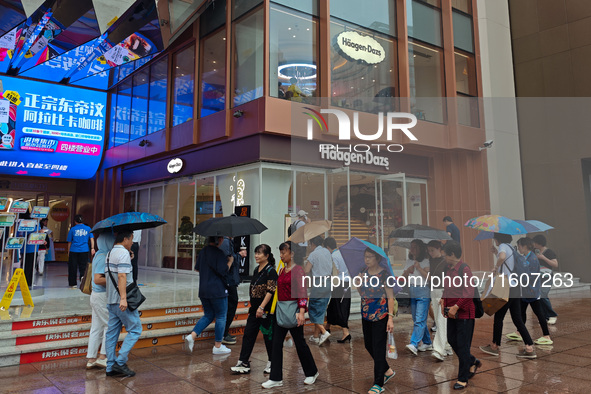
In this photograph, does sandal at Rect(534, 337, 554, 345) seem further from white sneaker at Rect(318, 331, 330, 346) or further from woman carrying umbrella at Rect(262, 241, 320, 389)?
woman carrying umbrella at Rect(262, 241, 320, 389)

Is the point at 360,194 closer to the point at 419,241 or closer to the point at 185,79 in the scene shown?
the point at 419,241

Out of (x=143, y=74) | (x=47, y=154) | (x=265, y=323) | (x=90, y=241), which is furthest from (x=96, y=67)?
(x=265, y=323)

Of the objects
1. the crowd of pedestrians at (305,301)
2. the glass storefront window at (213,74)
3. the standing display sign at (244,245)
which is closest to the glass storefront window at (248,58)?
the glass storefront window at (213,74)

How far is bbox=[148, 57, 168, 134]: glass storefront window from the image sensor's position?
14.9m

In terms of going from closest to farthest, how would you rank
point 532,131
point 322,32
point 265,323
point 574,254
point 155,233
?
point 265,323, point 532,131, point 322,32, point 574,254, point 155,233

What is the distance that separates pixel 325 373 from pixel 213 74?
10063mm

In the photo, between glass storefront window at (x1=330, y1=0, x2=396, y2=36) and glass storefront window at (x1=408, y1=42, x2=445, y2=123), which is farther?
glass storefront window at (x1=408, y1=42, x2=445, y2=123)

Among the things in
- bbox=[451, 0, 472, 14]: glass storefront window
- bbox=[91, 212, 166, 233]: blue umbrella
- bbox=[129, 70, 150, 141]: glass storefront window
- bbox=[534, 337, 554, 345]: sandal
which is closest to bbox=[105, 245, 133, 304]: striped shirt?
bbox=[91, 212, 166, 233]: blue umbrella

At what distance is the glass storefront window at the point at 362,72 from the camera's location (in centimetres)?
1229

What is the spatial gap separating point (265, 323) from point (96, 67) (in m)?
14.3

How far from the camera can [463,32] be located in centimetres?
1523

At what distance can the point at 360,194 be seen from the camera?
15.5 ft

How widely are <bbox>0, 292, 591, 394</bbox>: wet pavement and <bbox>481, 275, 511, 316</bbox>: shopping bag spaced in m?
0.68

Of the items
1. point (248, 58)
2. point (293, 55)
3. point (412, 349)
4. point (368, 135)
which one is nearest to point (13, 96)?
point (248, 58)
